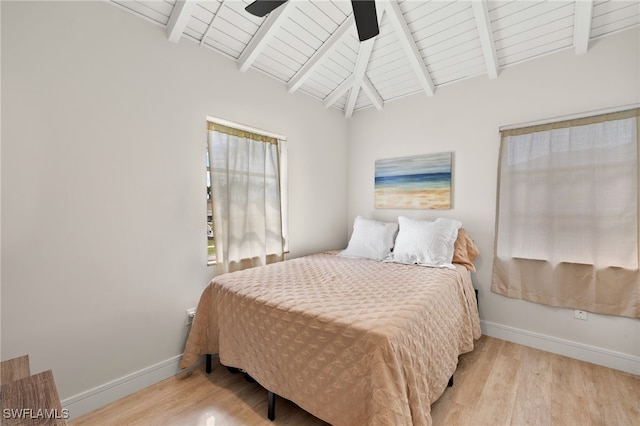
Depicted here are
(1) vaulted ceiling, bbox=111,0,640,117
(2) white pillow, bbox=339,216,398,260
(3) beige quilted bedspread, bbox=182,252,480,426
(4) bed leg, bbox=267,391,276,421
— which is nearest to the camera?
(3) beige quilted bedspread, bbox=182,252,480,426

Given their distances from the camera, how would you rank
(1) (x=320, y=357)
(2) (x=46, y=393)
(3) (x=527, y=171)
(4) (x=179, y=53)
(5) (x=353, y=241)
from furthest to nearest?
1. (5) (x=353, y=241)
2. (3) (x=527, y=171)
3. (4) (x=179, y=53)
4. (1) (x=320, y=357)
5. (2) (x=46, y=393)

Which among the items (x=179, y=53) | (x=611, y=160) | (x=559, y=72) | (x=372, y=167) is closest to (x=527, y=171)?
(x=611, y=160)

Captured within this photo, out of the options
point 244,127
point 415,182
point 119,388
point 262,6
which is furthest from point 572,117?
point 119,388

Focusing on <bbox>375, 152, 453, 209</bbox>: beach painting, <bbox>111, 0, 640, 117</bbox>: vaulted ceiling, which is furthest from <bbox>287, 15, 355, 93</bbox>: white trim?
<bbox>375, 152, 453, 209</bbox>: beach painting

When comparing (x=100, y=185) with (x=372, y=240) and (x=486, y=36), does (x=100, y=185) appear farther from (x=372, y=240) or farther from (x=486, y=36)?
(x=486, y=36)

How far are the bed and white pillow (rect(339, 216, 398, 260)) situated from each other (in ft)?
1.64

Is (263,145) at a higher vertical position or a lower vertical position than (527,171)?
higher

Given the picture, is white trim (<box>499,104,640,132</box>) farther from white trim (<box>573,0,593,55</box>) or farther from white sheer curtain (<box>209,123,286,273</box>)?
white sheer curtain (<box>209,123,286,273</box>)

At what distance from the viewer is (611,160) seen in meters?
2.12

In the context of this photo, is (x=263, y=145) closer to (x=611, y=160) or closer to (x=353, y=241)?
(x=353, y=241)

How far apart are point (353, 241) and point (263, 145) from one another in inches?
55.3

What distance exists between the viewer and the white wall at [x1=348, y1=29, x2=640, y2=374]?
212cm

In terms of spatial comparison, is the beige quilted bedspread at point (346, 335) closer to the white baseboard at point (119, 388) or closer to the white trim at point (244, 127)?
the white baseboard at point (119, 388)

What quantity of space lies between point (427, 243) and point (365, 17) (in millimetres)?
1873
